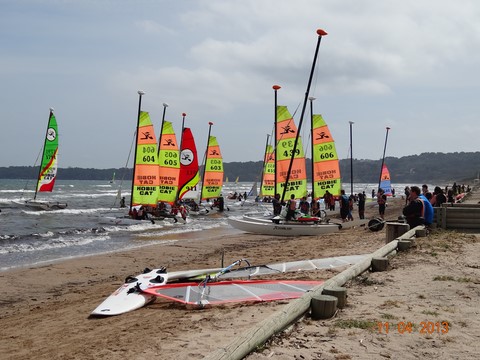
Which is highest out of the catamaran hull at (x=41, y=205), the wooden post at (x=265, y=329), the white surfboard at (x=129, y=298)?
the wooden post at (x=265, y=329)

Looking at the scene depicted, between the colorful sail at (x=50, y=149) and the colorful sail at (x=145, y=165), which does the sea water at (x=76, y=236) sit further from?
the colorful sail at (x=50, y=149)

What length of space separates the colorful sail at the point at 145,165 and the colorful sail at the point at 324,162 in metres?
8.89

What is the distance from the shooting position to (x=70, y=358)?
4711mm

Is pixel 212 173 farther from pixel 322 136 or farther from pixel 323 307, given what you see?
pixel 323 307

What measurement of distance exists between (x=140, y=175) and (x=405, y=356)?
22.4m

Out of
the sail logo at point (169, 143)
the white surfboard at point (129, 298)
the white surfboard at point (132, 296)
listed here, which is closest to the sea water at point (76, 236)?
the sail logo at point (169, 143)

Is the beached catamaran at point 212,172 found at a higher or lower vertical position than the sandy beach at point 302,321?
higher

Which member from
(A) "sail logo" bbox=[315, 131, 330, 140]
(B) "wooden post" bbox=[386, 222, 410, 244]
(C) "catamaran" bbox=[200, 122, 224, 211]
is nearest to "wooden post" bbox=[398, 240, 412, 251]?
(B) "wooden post" bbox=[386, 222, 410, 244]

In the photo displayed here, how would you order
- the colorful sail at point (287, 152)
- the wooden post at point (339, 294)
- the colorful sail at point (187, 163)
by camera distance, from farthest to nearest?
the colorful sail at point (187, 163) < the colorful sail at point (287, 152) < the wooden post at point (339, 294)

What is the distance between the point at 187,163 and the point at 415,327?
27.6 metres

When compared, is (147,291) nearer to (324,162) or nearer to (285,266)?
(285,266)

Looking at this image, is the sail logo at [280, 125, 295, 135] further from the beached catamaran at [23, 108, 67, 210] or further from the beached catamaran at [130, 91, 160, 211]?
the beached catamaran at [23, 108, 67, 210]

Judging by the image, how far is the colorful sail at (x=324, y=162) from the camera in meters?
23.3

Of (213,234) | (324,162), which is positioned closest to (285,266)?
(213,234)
